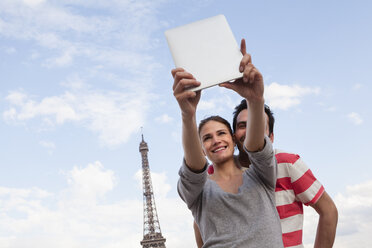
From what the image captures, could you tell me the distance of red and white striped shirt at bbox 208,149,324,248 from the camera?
3102 millimetres

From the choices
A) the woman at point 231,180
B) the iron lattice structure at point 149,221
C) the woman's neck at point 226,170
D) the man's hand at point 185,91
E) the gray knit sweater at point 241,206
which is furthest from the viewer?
the iron lattice structure at point 149,221

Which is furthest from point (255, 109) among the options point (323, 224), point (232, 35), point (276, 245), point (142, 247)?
point (142, 247)

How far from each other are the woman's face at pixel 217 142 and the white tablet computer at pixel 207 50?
75cm

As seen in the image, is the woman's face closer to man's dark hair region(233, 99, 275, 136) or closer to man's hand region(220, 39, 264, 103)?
man's hand region(220, 39, 264, 103)

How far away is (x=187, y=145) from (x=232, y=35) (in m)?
0.75

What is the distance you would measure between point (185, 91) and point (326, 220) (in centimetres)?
167

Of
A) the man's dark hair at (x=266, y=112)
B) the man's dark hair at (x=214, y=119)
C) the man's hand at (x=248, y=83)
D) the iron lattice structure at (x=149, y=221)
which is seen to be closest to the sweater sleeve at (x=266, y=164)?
the man's hand at (x=248, y=83)

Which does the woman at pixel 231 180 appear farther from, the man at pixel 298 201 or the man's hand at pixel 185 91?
the man at pixel 298 201

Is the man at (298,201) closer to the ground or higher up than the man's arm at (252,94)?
closer to the ground

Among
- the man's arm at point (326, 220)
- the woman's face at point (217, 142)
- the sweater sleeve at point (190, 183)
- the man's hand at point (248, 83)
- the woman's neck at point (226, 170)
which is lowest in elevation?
the man's arm at point (326, 220)

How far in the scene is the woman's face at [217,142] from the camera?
315cm

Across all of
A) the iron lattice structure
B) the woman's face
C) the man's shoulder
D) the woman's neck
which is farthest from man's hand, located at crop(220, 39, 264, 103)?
the iron lattice structure

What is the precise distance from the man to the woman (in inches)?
8.2

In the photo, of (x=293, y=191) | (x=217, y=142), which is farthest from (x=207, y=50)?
(x=293, y=191)
